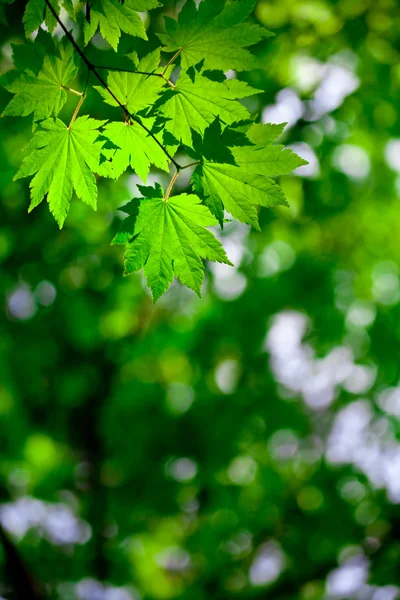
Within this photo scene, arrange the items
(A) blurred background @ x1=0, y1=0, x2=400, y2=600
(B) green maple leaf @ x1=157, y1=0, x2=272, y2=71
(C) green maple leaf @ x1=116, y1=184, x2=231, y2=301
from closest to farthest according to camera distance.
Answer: (B) green maple leaf @ x1=157, y1=0, x2=272, y2=71 < (C) green maple leaf @ x1=116, y1=184, x2=231, y2=301 < (A) blurred background @ x1=0, y1=0, x2=400, y2=600

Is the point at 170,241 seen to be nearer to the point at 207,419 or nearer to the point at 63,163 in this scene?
the point at 63,163

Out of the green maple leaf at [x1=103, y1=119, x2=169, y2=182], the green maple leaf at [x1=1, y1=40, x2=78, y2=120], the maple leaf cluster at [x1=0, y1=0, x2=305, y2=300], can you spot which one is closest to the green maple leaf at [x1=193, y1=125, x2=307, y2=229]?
the maple leaf cluster at [x1=0, y1=0, x2=305, y2=300]

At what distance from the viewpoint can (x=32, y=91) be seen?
3.82ft

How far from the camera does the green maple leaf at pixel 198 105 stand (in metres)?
1.15

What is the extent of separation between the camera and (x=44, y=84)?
118 cm

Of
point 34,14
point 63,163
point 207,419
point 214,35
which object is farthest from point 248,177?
point 207,419

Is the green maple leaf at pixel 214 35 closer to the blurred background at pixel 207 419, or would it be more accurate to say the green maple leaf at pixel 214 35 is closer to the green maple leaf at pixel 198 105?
the green maple leaf at pixel 198 105

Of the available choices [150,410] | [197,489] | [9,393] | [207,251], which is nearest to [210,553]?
[197,489]

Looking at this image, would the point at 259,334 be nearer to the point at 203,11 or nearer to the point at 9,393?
the point at 9,393

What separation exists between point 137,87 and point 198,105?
0.16m

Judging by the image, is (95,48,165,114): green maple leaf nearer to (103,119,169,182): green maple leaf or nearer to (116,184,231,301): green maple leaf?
(103,119,169,182): green maple leaf

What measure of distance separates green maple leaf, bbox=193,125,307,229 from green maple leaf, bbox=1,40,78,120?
403 mm

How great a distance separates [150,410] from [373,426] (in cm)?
321

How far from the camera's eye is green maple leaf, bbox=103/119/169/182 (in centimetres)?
121
